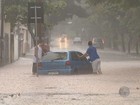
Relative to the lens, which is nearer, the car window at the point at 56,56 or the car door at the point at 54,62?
the car door at the point at 54,62

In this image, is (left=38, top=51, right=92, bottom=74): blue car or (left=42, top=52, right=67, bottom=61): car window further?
(left=42, top=52, right=67, bottom=61): car window

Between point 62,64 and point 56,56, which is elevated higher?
point 56,56

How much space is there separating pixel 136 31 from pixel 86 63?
34031mm

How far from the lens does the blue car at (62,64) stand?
3009 centimetres

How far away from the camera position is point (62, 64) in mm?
30078

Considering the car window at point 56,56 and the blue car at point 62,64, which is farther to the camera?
the car window at point 56,56

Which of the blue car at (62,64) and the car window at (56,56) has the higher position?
the car window at (56,56)

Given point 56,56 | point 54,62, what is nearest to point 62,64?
point 54,62

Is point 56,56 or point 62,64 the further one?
point 56,56

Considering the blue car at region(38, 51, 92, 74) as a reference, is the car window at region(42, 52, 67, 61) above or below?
above

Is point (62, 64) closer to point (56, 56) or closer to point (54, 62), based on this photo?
point (54, 62)

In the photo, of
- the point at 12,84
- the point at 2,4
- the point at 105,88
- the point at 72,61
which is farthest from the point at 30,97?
the point at 2,4

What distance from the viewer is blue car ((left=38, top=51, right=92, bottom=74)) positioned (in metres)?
30.1

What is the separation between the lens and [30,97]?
1803cm
